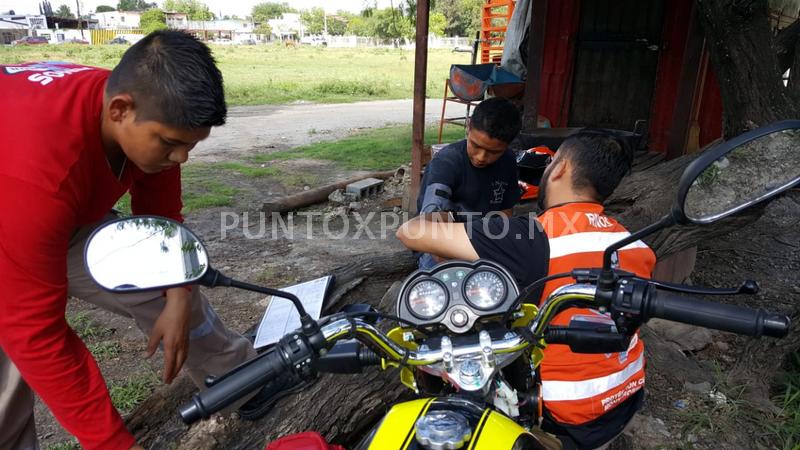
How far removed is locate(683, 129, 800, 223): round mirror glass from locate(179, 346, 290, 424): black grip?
0.91 m

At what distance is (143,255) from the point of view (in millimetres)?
1197

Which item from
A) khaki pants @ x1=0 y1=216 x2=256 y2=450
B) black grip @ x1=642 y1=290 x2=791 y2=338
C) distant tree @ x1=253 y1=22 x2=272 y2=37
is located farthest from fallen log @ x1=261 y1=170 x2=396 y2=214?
distant tree @ x1=253 y1=22 x2=272 y2=37

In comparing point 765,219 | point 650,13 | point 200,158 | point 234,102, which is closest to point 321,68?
point 234,102

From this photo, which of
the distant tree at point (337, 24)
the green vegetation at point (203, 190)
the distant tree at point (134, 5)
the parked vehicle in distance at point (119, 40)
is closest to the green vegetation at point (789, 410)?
the green vegetation at point (203, 190)

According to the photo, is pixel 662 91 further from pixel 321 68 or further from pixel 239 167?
pixel 321 68

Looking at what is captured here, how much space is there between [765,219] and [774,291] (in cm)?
161

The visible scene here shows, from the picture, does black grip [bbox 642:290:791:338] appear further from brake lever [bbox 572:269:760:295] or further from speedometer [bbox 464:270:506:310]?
speedometer [bbox 464:270:506:310]

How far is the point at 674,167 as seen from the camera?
411 centimetres

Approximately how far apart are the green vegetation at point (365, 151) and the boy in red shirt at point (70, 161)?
7.74 meters

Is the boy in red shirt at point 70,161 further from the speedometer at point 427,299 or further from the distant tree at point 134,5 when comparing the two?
the distant tree at point 134,5

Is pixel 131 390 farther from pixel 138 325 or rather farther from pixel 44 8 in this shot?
pixel 44 8

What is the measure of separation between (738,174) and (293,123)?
537 inches

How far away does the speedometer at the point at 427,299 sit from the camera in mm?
1289

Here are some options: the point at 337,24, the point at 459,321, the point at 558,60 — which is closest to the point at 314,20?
the point at 337,24
